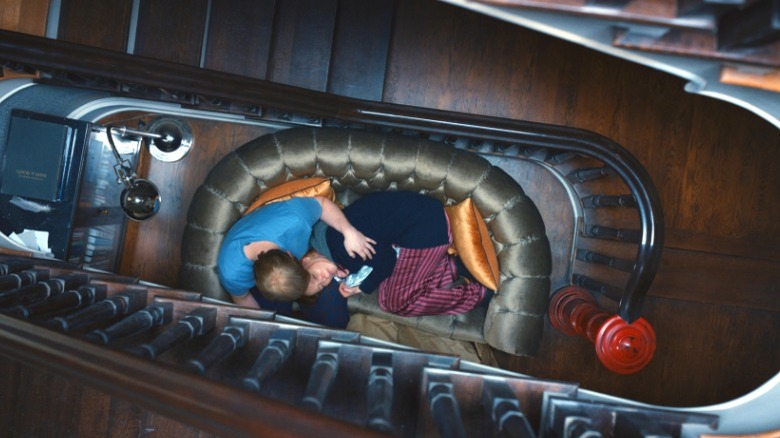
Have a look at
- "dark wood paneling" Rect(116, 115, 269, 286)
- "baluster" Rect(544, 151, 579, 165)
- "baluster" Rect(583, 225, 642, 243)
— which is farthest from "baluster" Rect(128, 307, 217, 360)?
"baluster" Rect(544, 151, 579, 165)

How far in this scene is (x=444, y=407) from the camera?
1259 millimetres

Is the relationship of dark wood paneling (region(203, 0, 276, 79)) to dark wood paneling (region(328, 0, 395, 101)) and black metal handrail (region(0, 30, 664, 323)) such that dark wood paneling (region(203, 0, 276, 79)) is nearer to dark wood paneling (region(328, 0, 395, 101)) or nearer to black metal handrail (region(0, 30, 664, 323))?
dark wood paneling (region(328, 0, 395, 101))

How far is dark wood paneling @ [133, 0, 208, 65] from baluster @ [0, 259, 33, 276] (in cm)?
137

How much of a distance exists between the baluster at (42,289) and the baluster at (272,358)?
760 mm

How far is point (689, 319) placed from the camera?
3.06 m

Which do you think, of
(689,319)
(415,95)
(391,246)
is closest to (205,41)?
(415,95)

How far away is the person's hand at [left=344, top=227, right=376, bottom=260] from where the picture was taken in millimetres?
2390

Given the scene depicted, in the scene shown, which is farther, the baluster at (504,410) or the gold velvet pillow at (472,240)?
the gold velvet pillow at (472,240)

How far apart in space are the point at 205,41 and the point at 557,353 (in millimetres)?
2614

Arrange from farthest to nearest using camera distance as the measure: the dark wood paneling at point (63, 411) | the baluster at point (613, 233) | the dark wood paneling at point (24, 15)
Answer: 1. the dark wood paneling at point (24, 15)
2. the baluster at point (613, 233)
3. the dark wood paneling at point (63, 411)

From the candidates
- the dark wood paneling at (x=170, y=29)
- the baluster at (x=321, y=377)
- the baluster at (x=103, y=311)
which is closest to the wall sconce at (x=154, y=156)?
the dark wood paneling at (x=170, y=29)

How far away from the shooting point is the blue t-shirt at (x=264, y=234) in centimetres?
229

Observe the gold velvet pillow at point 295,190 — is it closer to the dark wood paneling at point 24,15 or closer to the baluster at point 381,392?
the baluster at point 381,392

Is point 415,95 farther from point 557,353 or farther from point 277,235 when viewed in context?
point 557,353
